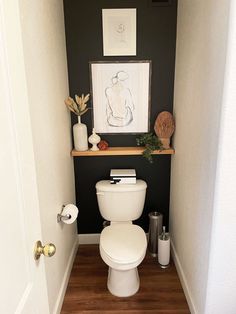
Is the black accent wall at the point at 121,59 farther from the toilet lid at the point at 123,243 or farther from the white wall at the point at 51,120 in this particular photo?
the toilet lid at the point at 123,243

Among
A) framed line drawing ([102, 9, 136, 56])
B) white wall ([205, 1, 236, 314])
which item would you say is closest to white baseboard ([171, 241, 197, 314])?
white wall ([205, 1, 236, 314])

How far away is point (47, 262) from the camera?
1498 mm

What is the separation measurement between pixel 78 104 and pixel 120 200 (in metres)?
0.85

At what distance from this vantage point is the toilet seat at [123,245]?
1756 millimetres

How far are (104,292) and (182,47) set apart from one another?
1938 millimetres

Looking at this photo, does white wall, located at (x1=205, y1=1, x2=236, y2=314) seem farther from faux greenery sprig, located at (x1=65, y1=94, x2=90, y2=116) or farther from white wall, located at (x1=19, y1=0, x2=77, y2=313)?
faux greenery sprig, located at (x1=65, y1=94, x2=90, y2=116)

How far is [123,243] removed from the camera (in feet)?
6.18

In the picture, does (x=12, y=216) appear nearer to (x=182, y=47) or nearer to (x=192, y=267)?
(x=192, y=267)

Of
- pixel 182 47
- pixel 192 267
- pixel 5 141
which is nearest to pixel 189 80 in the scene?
pixel 182 47

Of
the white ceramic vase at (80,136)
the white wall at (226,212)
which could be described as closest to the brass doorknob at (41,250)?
the white wall at (226,212)

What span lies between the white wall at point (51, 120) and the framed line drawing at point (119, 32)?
1.13 ft

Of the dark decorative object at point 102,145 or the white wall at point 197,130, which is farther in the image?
the dark decorative object at point 102,145

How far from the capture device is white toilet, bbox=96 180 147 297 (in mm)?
1775

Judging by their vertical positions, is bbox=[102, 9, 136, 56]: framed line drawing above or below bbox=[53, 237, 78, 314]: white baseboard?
above
